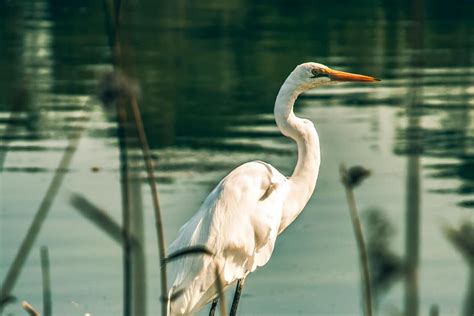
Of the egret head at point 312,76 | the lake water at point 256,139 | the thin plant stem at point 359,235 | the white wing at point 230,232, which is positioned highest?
the thin plant stem at point 359,235

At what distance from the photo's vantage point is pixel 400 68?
15047mm

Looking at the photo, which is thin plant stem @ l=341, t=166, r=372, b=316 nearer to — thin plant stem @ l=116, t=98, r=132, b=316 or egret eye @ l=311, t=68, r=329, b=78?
thin plant stem @ l=116, t=98, r=132, b=316

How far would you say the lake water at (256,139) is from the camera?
18.7ft

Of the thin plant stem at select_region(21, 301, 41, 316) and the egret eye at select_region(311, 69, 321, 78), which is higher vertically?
the thin plant stem at select_region(21, 301, 41, 316)

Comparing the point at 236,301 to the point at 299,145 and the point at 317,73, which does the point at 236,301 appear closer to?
the point at 299,145

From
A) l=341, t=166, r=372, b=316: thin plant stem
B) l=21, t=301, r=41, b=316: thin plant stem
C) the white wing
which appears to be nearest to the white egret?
the white wing

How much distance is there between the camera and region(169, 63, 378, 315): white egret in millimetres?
4176

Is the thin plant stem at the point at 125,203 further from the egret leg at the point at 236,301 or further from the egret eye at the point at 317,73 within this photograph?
the egret eye at the point at 317,73

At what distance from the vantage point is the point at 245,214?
4395 mm

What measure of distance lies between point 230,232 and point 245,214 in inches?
3.9

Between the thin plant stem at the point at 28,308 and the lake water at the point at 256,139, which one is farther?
the lake water at the point at 256,139

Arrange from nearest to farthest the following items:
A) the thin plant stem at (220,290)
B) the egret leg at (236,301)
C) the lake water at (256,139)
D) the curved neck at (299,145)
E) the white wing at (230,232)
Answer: the thin plant stem at (220,290)
the white wing at (230,232)
the egret leg at (236,301)
the curved neck at (299,145)
the lake water at (256,139)

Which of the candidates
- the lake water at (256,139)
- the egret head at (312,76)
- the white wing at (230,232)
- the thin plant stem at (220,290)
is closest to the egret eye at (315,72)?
the egret head at (312,76)

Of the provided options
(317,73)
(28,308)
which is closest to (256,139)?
(317,73)
